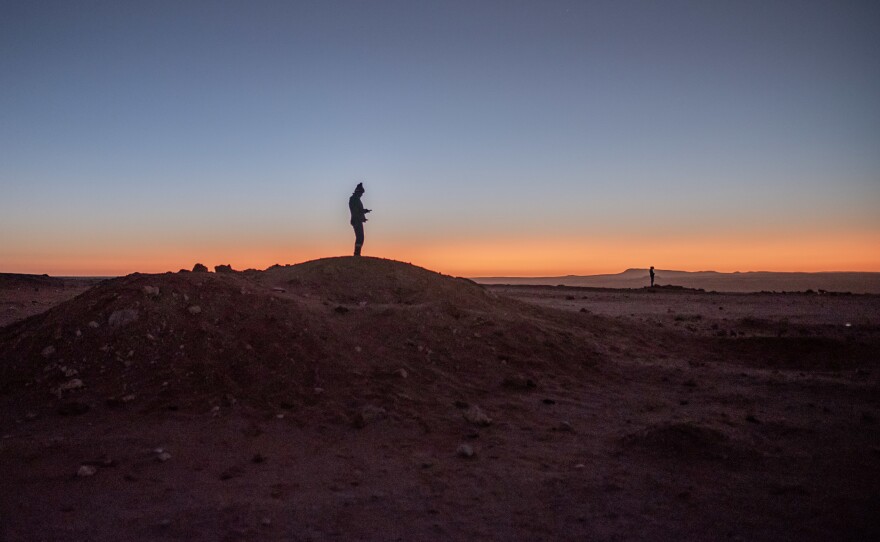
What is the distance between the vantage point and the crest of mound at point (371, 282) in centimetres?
1204

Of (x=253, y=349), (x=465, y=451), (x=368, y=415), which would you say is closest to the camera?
(x=465, y=451)

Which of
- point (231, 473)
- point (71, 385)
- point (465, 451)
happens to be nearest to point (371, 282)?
point (71, 385)

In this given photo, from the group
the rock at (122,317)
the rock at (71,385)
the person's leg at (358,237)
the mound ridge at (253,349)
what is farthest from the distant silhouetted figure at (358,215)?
the rock at (71,385)

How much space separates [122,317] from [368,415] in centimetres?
400

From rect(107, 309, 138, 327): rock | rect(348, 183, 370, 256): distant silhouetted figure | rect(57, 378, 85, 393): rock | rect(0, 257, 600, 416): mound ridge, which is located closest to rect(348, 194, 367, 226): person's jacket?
rect(348, 183, 370, 256): distant silhouetted figure

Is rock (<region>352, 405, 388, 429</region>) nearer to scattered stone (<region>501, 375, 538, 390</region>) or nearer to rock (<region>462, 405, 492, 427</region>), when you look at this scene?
rock (<region>462, 405, 492, 427</region>)

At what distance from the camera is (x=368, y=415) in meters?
6.28

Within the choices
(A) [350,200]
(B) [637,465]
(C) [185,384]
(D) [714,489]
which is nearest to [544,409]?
Answer: (B) [637,465]

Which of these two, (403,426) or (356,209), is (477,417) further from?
(356,209)

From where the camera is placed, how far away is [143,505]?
4.21 m

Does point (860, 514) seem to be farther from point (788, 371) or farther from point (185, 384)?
point (185, 384)

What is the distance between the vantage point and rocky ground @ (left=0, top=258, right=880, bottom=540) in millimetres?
4055

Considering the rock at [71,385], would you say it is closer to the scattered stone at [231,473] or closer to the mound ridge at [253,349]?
the mound ridge at [253,349]

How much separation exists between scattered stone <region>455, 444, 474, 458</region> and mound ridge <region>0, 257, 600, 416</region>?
1.40 meters
